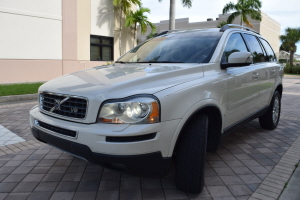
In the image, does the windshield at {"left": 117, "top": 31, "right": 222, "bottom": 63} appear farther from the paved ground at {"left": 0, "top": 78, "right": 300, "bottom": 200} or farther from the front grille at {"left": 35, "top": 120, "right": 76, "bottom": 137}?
the front grille at {"left": 35, "top": 120, "right": 76, "bottom": 137}

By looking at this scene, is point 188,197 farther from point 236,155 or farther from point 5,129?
point 5,129

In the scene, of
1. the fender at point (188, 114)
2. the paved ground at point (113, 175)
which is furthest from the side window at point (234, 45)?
the paved ground at point (113, 175)

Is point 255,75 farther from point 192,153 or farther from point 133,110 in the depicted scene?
point 133,110

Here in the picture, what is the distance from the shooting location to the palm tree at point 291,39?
42.6m

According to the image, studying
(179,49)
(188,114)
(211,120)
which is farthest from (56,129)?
(179,49)

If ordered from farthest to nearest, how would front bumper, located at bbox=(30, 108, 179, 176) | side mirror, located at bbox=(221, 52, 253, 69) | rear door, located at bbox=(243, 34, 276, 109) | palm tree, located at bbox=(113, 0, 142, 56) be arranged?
palm tree, located at bbox=(113, 0, 142, 56), rear door, located at bbox=(243, 34, 276, 109), side mirror, located at bbox=(221, 52, 253, 69), front bumper, located at bbox=(30, 108, 179, 176)

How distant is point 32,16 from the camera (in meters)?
12.0

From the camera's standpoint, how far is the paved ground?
271 cm

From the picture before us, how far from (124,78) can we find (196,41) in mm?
1410

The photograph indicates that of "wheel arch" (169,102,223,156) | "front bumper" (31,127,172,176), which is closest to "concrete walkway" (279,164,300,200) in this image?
"wheel arch" (169,102,223,156)

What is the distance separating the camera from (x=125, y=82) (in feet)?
7.85

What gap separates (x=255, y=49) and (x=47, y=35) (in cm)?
1075

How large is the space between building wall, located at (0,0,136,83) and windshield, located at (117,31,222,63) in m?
9.37

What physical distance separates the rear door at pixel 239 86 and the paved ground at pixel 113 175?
0.60 m
